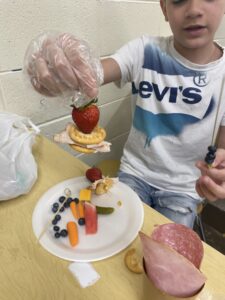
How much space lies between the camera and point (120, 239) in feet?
1.80

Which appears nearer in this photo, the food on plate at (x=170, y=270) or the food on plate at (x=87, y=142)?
the food on plate at (x=170, y=270)

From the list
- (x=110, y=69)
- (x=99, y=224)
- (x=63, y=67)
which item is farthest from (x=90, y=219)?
(x=110, y=69)

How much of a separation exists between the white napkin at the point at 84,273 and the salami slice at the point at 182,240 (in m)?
0.15

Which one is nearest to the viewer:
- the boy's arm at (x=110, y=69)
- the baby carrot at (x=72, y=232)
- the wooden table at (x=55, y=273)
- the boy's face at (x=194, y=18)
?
the wooden table at (x=55, y=273)

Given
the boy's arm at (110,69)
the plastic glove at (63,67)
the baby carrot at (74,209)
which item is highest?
the plastic glove at (63,67)

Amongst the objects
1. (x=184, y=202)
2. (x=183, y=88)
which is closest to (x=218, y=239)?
(x=184, y=202)

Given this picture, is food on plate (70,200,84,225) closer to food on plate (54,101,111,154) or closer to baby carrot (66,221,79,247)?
baby carrot (66,221,79,247)

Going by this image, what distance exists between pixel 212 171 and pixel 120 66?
51 centimetres

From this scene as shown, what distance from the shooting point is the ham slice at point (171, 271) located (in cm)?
33

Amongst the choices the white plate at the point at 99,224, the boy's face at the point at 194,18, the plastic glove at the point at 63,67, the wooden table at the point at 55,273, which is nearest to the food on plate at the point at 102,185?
the white plate at the point at 99,224

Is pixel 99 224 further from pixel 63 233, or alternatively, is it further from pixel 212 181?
pixel 212 181

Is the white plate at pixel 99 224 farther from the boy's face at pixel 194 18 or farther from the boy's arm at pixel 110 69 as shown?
the boy's face at pixel 194 18

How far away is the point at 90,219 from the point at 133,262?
15cm

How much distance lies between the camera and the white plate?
0.52 meters
